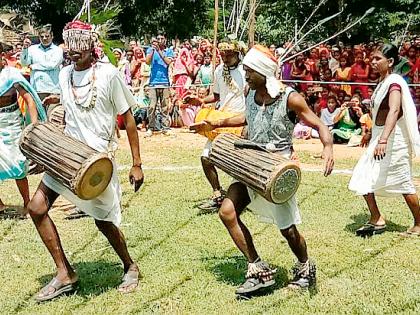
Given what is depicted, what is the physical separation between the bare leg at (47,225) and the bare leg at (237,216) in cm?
122

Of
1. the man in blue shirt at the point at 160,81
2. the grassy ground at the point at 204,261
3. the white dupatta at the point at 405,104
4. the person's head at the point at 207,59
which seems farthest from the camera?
the person's head at the point at 207,59

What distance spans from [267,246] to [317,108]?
25.7ft

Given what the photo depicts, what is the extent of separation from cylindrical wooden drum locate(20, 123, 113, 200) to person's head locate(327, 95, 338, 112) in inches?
344

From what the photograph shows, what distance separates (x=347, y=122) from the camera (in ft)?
42.7

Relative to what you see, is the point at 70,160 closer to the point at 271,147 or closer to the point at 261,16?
the point at 271,147

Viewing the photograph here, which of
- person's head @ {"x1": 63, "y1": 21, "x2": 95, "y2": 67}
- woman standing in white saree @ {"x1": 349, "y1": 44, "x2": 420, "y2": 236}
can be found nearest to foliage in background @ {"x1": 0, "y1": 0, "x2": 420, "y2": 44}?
woman standing in white saree @ {"x1": 349, "y1": 44, "x2": 420, "y2": 236}

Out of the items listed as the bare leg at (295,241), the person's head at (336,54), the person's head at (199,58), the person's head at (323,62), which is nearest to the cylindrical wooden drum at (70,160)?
the bare leg at (295,241)

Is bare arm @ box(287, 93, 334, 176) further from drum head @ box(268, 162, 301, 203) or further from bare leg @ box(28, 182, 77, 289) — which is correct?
bare leg @ box(28, 182, 77, 289)

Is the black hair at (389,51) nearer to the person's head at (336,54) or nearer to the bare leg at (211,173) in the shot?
the bare leg at (211,173)

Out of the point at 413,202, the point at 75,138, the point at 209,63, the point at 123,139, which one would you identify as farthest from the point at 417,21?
the point at 75,138

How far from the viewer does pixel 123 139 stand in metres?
13.6

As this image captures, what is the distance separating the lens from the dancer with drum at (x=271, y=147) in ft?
16.5

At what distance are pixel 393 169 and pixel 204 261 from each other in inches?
80.9

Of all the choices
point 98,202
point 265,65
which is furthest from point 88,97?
point 265,65
